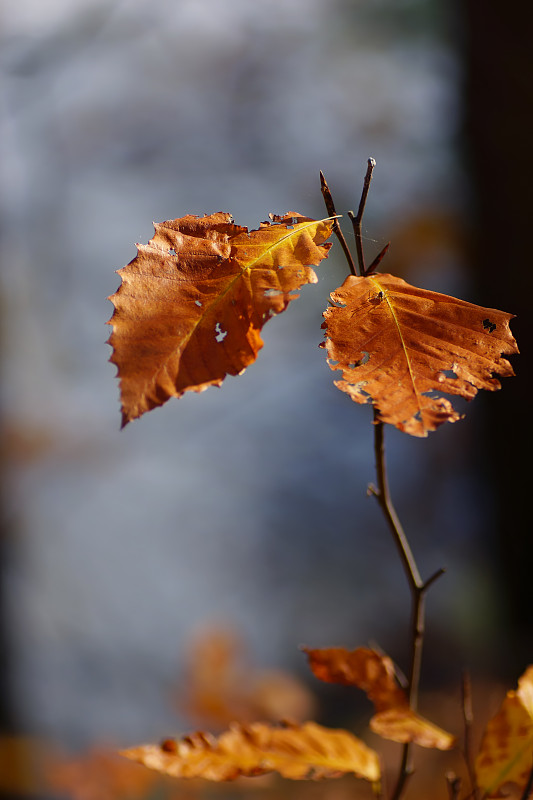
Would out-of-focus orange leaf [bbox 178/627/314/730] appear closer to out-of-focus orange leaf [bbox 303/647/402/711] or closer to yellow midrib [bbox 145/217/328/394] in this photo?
out-of-focus orange leaf [bbox 303/647/402/711]

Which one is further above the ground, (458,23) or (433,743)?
(458,23)

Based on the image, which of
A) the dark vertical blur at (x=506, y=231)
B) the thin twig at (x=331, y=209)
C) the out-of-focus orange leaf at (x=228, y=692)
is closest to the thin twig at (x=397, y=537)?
the thin twig at (x=331, y=209)

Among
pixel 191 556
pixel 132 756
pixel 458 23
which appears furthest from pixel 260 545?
pixel 132 756

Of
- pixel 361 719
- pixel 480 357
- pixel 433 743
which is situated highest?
pixel 480 357

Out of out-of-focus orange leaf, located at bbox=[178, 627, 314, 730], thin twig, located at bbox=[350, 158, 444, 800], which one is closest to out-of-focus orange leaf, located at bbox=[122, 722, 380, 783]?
thin twig, located at bbox=[350, 158, 444, 800]

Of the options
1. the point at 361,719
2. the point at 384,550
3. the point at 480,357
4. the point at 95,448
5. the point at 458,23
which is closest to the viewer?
the point at 480,357

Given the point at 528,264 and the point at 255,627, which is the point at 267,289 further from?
the point at 255,627
